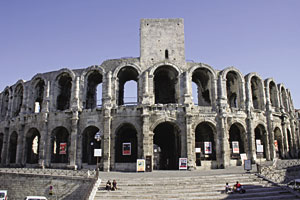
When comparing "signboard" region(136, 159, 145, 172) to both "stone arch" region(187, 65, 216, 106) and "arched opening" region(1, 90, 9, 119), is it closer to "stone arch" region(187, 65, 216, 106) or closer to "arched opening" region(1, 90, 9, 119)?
"stone arch" region(187, 65, 216, 106)

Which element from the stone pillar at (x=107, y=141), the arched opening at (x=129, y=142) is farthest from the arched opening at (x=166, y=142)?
the stone pillar at (x=107, y=141)

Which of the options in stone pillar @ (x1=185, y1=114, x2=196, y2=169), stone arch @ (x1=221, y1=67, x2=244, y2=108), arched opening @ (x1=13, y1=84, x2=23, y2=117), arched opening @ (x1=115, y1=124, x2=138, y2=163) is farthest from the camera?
arched opening @ (x1=13, y1=84, x2=23, y2=117)

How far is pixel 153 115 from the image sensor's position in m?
26.0

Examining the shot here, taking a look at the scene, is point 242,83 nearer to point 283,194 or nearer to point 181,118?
point 181,118

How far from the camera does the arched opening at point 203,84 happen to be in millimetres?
29045

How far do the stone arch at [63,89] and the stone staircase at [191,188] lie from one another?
16254mm

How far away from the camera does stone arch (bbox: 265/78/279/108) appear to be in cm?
3190

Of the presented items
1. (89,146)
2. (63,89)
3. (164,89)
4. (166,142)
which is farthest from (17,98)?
(166,142)

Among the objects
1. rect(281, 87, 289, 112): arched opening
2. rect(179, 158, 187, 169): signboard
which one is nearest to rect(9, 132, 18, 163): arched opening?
rect(179, 158, 187, 169): signboard

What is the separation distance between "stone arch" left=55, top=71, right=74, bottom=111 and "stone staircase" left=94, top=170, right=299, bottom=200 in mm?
16254

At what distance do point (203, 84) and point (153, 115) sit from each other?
970 centimetres

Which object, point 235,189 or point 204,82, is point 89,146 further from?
point 235,189

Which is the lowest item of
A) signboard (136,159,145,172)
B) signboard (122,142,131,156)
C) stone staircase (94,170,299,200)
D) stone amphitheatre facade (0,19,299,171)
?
stone staircase (94,170,299,200)

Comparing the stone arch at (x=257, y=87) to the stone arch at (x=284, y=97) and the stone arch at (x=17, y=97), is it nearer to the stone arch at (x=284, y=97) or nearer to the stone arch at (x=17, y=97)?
the stone arch at (x=284, y=97)
